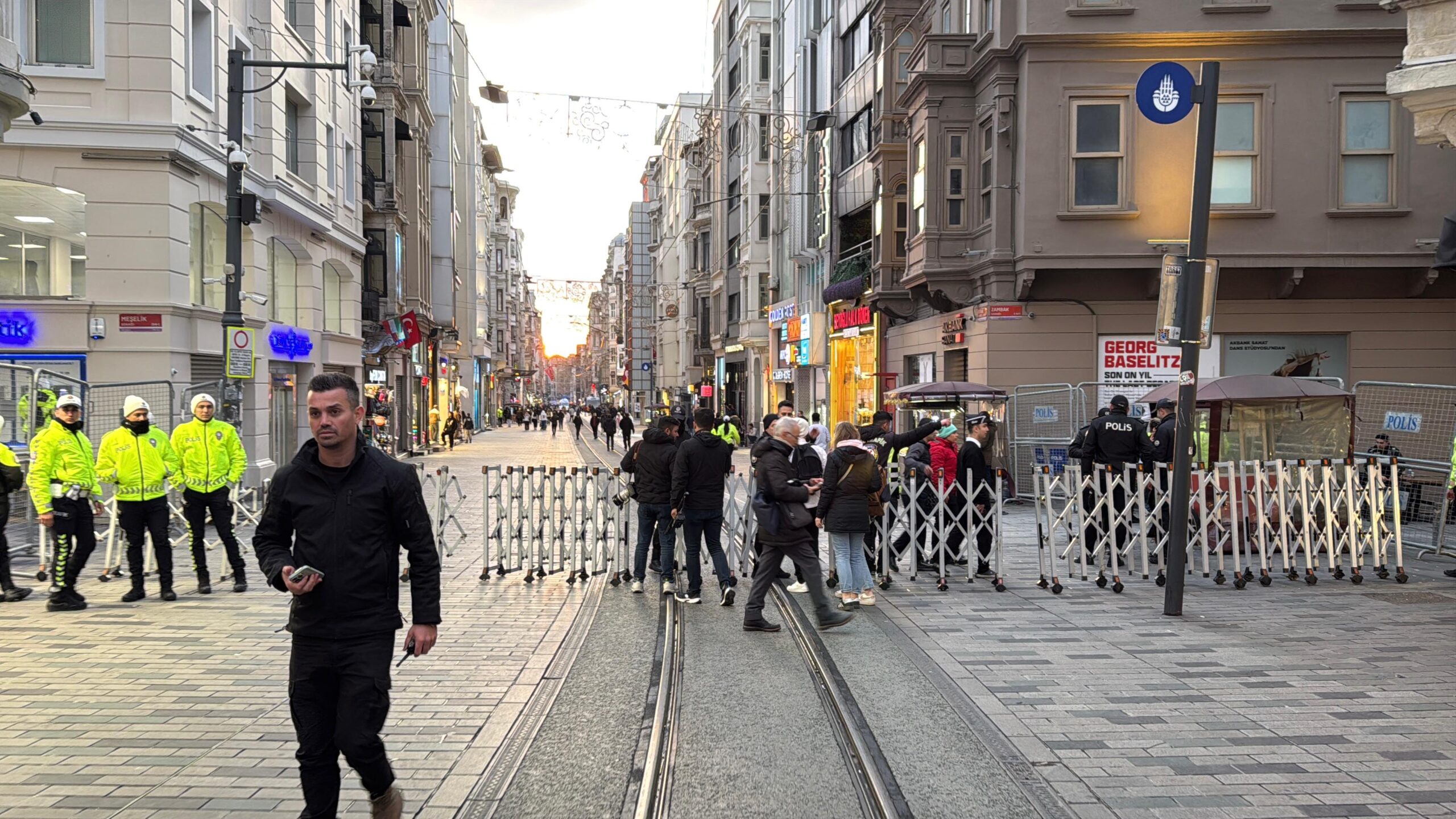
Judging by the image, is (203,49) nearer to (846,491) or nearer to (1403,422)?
(846,491)

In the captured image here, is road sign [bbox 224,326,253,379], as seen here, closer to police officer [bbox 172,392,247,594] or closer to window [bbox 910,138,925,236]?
police officer [bbox 172,392,247,594]

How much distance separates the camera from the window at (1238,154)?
21.6 meters

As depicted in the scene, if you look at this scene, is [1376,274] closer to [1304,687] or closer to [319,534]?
[1304,687]

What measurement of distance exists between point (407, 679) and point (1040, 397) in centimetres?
1607

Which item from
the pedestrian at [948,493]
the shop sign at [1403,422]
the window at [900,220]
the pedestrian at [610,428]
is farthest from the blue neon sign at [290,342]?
the shop sign at [1403,422]

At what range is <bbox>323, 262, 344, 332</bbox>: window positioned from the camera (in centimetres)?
3005

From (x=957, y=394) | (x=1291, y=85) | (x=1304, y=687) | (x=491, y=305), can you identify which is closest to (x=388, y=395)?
(x=957, y=394)

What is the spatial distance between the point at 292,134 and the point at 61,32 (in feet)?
28.9

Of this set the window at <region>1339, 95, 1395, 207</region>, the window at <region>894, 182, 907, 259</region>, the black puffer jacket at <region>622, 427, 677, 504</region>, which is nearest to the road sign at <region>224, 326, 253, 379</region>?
the black puffer jacket at <region>622, 427, 677, 504</region>

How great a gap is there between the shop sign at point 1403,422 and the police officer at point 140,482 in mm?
16197

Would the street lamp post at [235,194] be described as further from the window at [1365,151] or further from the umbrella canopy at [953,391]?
the window at [1365,151]

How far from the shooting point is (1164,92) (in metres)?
10.8

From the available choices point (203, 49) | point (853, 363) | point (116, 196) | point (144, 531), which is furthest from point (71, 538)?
point (853, 363)

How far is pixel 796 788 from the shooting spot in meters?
5.57
